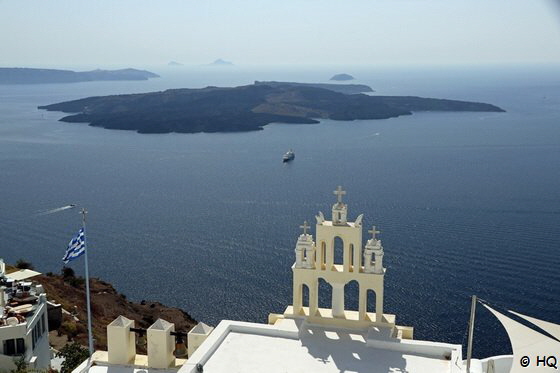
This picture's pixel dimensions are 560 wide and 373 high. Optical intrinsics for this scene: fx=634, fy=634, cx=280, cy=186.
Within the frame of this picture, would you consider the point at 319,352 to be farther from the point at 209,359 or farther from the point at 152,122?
the point at 152,122

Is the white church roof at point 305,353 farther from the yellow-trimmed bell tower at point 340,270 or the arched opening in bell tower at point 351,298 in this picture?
the arched opening in bell tower at point 351,298

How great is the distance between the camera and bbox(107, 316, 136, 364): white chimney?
43.8ft

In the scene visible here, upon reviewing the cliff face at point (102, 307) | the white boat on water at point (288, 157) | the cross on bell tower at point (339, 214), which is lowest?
the cliff face at point (102, 307)

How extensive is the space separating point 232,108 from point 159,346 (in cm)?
12708

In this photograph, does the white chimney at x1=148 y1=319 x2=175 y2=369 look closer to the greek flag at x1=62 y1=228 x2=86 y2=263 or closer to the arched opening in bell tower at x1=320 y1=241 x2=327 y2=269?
the greek flag at x1=62 y1=228 x2=86 y2=263

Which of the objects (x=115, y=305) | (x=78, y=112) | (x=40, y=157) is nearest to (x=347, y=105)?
(x=78, y=112)

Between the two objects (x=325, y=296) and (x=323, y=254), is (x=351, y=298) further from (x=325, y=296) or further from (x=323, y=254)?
(x=323, y=254)

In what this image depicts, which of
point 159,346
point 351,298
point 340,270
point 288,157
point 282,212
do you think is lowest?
Answer: point 351,298

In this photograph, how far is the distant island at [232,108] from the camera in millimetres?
117500

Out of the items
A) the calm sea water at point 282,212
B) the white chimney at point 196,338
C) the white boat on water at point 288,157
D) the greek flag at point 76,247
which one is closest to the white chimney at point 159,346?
the white chimney at point 196,338

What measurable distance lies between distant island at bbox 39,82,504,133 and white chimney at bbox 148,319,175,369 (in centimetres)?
9996

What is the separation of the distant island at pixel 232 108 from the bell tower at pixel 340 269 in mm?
99671

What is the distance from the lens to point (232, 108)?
138m

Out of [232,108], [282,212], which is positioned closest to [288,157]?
[282,212]
